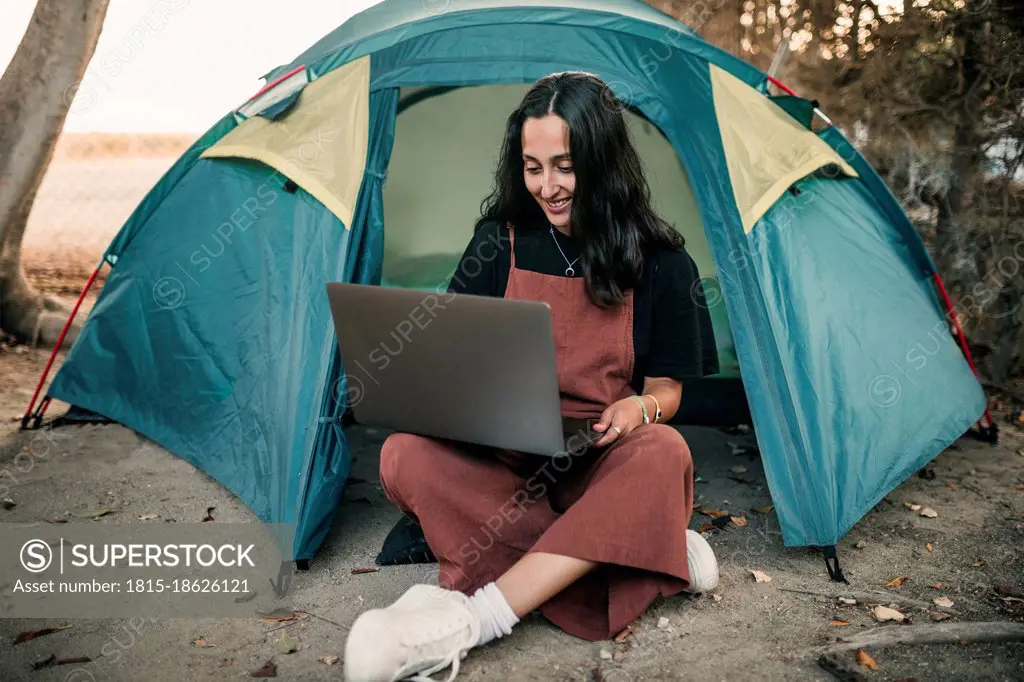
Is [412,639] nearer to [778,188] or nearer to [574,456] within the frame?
[574,456]

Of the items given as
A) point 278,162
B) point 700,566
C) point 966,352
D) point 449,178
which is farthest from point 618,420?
point 449,178

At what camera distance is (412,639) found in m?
1.78

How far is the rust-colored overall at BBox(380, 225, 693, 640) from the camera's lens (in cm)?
190

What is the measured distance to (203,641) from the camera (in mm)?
2072

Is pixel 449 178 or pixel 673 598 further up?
pixel 449 178

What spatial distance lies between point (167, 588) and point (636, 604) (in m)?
1.18

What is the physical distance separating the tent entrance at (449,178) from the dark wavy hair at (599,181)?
1462 mm

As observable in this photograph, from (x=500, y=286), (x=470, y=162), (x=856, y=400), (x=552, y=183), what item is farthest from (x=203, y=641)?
(x=470, y=162)

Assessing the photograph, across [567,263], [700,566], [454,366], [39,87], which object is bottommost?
[700,566]

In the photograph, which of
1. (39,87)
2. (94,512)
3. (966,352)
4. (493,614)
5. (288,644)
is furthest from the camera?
(39,87)

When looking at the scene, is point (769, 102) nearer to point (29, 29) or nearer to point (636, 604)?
point (636, 604)

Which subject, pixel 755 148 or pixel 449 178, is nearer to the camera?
pixel 755 148

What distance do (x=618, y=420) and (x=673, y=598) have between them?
0.55m

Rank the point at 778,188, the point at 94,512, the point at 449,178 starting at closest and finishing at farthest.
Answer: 1. the point at 778,188
2. the point at 94,512
3. the point at 449,178
